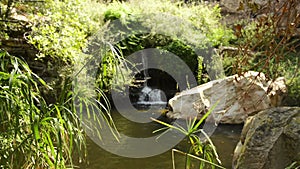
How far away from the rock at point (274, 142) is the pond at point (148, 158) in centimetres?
90

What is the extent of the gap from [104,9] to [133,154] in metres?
5.17

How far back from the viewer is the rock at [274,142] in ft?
11.8

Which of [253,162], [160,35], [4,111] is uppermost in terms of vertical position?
[160,35]

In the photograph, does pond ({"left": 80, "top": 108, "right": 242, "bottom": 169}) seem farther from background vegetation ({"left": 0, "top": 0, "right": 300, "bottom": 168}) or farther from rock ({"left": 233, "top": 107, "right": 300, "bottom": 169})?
rock ({"left": 233, "top": 107, "right": 300, "bottom": 169})

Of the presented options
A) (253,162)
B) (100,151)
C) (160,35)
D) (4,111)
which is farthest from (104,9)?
(4,111)

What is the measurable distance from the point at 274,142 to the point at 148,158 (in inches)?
72.3

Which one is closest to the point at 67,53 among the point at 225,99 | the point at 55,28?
the point at 55,28

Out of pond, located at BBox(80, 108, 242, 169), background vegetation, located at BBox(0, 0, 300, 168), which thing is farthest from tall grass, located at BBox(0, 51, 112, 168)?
pond, located at BBox(80, 108, 242, 169)

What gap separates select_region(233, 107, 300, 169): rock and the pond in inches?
35.4

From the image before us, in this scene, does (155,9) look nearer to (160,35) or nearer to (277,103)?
(160,35)

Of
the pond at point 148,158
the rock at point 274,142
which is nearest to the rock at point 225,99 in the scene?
the pond at point 148,158

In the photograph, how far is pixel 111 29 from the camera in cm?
844

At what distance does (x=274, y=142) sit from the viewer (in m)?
3.62

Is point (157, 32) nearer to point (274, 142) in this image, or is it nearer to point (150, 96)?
point (150, 96)
